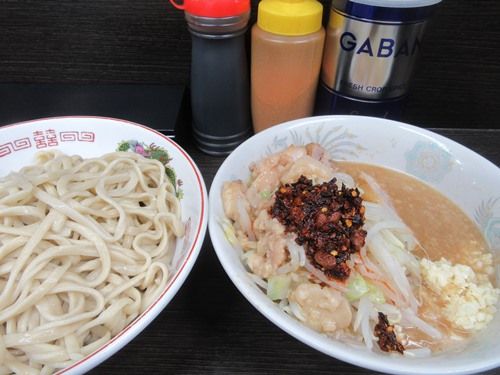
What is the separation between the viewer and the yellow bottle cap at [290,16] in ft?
4.55

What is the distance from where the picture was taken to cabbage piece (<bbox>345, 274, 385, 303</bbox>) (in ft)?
3.24

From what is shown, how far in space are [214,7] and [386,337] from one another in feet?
3.88

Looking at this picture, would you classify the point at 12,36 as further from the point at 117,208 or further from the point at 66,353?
the point at 66,353

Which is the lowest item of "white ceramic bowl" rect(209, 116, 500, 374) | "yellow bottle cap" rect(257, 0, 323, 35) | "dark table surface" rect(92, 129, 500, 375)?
"dark table surface" rect(92, 129, 500, 375)

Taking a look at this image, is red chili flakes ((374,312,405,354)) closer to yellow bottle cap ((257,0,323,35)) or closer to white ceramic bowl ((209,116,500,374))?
white ceramic bowl ((209,116,500,374))

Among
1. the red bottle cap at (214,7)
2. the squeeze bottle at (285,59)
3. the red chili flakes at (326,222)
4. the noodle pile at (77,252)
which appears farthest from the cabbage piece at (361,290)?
the red bottle cap at (214,7)

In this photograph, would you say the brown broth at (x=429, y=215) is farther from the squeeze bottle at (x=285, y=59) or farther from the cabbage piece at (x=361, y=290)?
the squeeze bottle at (x=285, y=59)

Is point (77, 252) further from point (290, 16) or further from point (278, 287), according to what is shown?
point (290, 16)

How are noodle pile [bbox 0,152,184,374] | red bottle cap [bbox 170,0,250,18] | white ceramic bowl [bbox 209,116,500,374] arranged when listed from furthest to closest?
red bottle cap [bbox 170,0,250,18]
noodle pile [bbox 0,152,184,374]
white ceramic bowl [bbox 209,116,500,374]

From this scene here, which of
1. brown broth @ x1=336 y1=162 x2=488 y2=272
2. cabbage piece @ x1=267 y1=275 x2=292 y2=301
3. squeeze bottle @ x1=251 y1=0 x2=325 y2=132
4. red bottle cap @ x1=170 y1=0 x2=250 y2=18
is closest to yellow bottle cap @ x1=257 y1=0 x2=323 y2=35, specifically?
squeeze bottle @ x1=251 y1=0 x2=325 y2=132

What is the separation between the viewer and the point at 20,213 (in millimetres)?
1124

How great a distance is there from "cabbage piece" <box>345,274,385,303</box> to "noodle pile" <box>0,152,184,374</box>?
50 centimetres

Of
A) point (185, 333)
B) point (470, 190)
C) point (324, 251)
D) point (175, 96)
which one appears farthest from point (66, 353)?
point (470, 190)

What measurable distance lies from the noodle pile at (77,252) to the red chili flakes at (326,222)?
0.37 m
